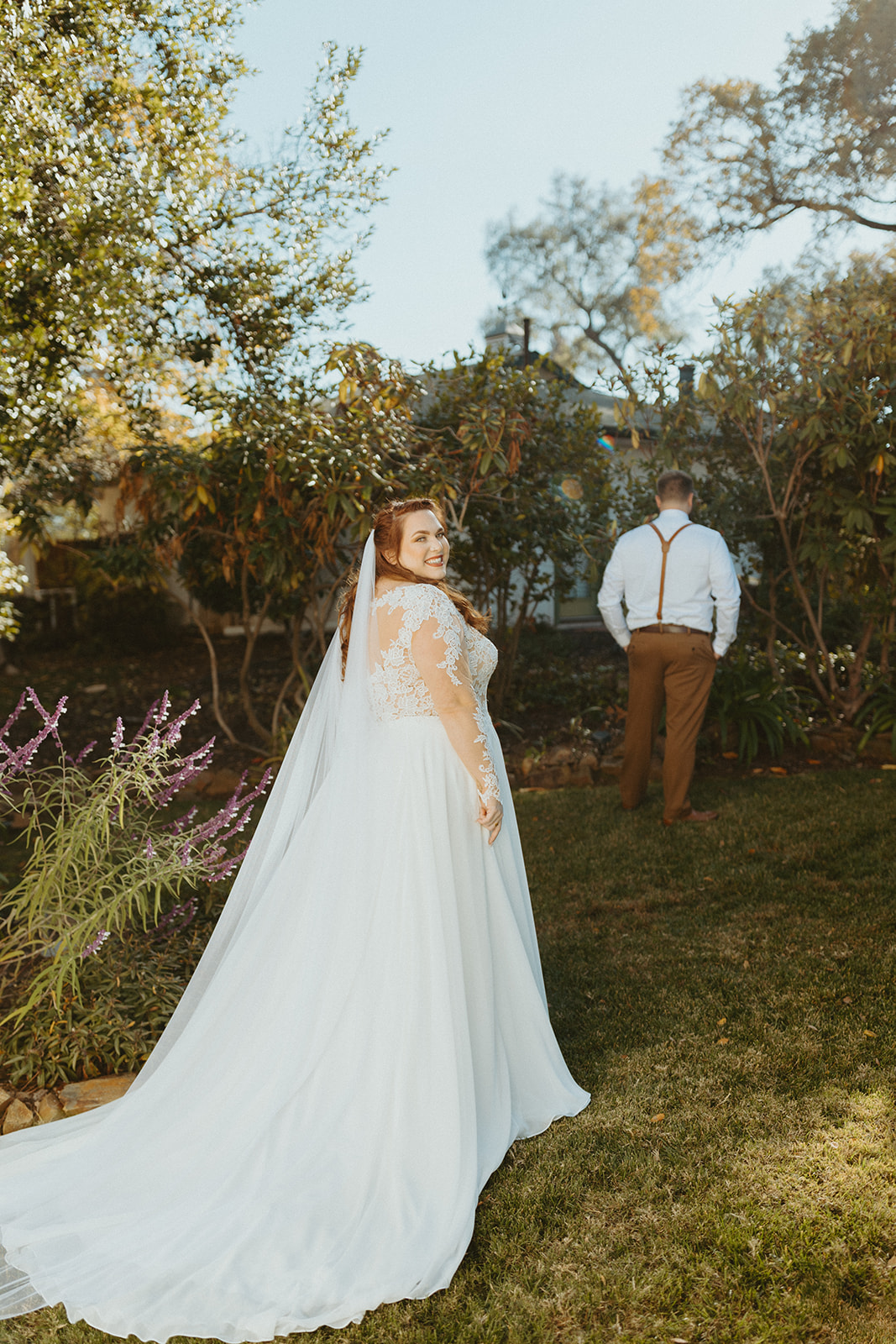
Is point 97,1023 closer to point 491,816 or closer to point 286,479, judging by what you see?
point 491,816

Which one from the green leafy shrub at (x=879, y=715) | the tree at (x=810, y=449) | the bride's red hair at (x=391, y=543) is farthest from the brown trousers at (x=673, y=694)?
the bride's red hair at (x=391, y=543)

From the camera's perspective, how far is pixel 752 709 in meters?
7.62

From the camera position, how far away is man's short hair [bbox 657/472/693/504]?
6.03m

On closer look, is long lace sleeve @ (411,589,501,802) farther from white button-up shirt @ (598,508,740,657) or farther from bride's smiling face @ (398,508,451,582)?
white button-up shirt @ (598,508,740,657)

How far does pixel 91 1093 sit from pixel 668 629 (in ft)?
13.9

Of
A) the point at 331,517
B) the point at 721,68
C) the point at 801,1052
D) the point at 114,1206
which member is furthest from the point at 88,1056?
the point at 721,68

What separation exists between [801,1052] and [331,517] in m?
4.35

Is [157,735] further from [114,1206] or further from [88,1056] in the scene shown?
[114,1206]

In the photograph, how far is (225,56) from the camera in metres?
6.21

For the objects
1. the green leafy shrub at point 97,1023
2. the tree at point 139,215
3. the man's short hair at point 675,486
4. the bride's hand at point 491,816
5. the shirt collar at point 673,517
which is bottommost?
the green leafy shrub at point 97,1023

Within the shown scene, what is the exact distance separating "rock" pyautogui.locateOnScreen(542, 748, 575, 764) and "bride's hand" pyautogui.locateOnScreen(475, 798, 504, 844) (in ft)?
14.6

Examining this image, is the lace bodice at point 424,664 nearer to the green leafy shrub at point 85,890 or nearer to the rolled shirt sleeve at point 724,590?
the green leafy shrub at point 85,890

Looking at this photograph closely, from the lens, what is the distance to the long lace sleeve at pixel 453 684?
301cm

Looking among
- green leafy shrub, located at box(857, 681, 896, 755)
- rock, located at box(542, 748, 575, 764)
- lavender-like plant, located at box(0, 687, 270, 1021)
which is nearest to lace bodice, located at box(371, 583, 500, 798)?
lavender-like plant, located at box(0, 687, 270, 1021)
